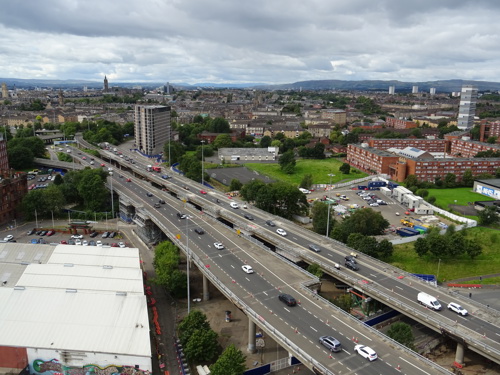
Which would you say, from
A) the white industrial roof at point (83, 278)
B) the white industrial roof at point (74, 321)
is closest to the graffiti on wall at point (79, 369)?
the white industrial roof at point (74, 321)

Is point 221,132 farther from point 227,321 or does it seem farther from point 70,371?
point 70,371

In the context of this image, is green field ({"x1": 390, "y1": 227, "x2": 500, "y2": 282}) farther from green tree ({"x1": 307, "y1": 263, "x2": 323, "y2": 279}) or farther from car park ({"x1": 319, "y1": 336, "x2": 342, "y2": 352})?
car park ({"x1": 319, "y1": 336, "x2": 342, "y2": 352})

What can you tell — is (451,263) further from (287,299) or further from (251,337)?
(251,337)

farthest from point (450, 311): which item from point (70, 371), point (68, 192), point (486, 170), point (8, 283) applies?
point (486, 170)

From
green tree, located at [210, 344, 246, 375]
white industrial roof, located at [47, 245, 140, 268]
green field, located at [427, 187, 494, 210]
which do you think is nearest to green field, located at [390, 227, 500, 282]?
green field, located at [427, 187, 494, 210]

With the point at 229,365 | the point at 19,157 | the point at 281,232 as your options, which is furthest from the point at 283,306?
the point at 19,157

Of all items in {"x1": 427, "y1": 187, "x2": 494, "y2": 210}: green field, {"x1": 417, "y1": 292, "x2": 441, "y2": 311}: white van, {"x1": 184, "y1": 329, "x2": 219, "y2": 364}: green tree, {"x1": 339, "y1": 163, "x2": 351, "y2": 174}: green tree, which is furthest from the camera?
{"x1": 339, "y1": 163, "x2": 351, "y2": 174}: green tree

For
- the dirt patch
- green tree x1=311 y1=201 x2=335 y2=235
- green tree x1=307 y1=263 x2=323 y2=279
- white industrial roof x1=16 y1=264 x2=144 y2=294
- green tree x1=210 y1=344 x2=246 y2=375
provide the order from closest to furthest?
green tree x1=210 y1=344 x2=246 y2=375 < white industrial roof x1=16 y1=264 x2=144 y2=294 < green tree x1=307 y1=263 x2=323 y2=279 < green tree x1=311 y1=201 x2=335 y2=235 < the dirt patch
